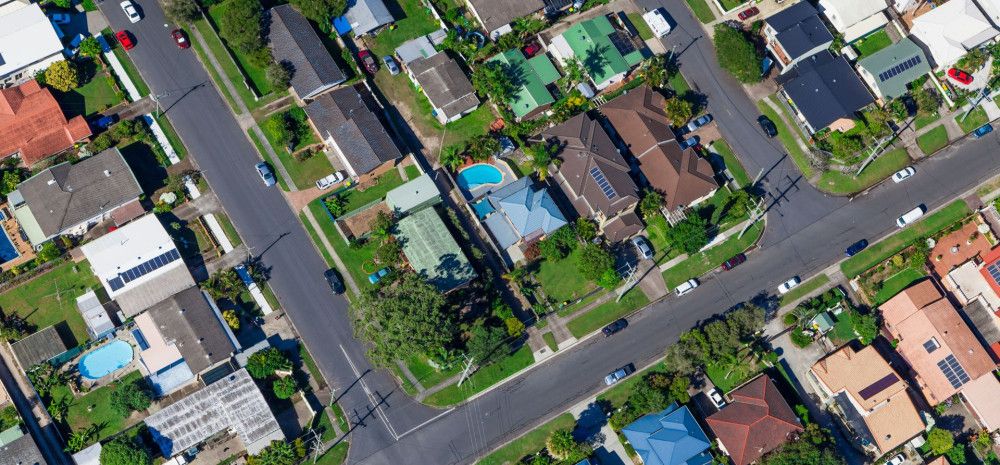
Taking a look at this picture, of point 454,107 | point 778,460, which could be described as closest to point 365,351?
point 454,107

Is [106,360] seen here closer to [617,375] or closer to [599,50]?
[617,375]

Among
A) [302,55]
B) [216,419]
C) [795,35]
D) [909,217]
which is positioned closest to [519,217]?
[302,55]

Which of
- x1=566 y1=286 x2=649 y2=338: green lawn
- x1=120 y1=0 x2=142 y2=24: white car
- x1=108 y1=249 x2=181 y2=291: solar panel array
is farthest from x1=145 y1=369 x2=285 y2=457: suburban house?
x1=120 y1=0 x2=142 y2=24: white car

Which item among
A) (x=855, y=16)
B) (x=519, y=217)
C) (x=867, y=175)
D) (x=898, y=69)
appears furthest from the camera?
(x=855, y=16)

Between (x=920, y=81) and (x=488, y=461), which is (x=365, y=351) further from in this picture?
(x=920, y=81)

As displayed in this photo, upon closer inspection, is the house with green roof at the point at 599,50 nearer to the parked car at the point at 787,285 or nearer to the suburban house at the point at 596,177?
the suburban house at the point at 596,177

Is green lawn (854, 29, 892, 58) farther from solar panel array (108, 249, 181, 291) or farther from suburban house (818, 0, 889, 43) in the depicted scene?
solar panel array (108, 249, 181, 291)
